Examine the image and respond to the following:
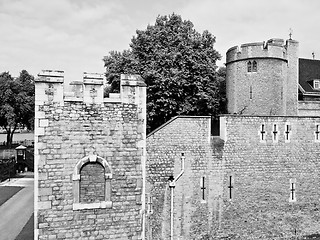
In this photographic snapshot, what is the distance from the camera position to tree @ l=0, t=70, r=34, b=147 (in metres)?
43.8

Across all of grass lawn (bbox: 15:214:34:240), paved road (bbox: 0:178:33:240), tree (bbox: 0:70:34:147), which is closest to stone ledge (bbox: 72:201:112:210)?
grass lawn (bbox: 15:214:34:240)

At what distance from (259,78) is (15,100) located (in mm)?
39080

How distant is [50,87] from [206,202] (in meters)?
8.64

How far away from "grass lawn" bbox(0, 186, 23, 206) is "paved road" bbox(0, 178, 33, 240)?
325 millimetres

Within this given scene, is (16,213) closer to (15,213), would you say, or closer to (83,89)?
(15,213)

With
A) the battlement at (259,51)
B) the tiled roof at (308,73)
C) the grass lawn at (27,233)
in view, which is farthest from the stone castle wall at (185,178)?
the tiled roof at (308,73)

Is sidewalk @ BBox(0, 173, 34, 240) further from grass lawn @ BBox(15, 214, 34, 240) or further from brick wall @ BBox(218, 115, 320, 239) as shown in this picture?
brick wall @ BBox(218, 115, 320, 239)

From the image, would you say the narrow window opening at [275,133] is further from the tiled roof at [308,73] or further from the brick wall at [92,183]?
the tiled roof at [308,73]

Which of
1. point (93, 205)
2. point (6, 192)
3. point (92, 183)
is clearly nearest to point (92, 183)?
point (92, 183)

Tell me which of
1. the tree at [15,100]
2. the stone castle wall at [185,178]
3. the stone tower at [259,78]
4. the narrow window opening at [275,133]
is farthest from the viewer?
the tree at [15,100]

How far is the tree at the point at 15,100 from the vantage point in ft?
144

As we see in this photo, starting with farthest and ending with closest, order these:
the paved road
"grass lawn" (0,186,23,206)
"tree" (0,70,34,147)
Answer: "tree" (0,70,34,147) < "grass lawn" (0,186,23,206) < the paved road

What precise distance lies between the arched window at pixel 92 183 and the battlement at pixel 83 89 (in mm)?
1945

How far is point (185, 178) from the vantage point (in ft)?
45.4
